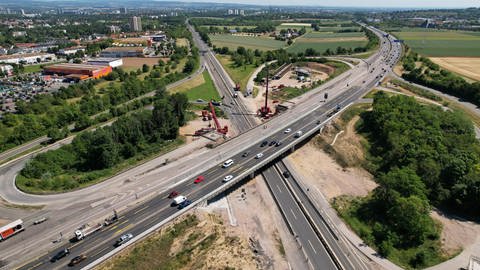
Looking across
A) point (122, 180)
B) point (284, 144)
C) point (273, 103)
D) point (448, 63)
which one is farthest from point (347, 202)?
point (448, 63)

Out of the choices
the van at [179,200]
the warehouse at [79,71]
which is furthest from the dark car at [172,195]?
the warehouse at [79,71]

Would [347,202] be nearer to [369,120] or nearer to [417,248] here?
[417,248]

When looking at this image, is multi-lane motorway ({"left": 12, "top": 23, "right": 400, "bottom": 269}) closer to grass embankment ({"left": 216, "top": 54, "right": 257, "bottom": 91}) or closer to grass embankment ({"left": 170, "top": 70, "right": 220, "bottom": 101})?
grass embankment ({"left": 216, "top": 54, "right": 257, "bottom": 91})

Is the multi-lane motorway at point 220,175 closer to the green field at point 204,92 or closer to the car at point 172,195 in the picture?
the car at point 172,195

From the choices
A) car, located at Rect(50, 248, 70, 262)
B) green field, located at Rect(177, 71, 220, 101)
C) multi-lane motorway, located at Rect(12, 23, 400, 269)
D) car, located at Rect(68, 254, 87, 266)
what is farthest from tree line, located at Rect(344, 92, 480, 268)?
green field, located at Rect(177, 71, 220, 101)

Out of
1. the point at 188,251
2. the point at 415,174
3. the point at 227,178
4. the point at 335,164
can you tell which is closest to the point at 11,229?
the point at 188,251

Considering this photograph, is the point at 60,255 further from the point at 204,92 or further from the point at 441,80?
the point at 441,80
